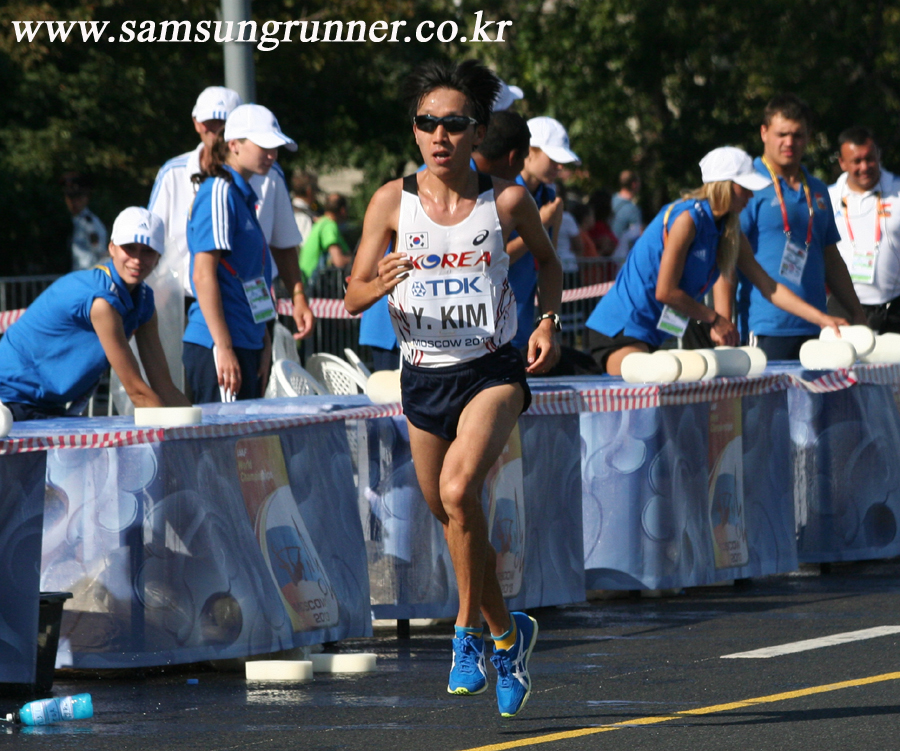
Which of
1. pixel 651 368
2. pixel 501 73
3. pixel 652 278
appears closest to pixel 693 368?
pixel 651 368

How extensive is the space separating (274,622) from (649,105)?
2660 centimetres

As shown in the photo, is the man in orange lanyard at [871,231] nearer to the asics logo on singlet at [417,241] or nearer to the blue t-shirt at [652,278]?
the blue t-shirt at [652,278]

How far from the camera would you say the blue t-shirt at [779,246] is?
10.3 meters

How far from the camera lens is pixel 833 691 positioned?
6.31m

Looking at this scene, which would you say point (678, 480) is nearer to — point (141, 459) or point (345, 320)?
point (141, 459)

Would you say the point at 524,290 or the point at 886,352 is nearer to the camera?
the point at 524,290

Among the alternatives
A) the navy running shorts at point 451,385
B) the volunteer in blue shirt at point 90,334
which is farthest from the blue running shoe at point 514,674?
the volunteer in blue shirt at point 90,334

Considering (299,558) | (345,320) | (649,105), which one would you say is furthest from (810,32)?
(299,558)

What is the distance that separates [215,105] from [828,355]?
3.44 m

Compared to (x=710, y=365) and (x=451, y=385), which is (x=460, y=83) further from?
(x=710, y=365)

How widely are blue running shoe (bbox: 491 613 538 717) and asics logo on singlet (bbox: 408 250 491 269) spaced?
1131mm

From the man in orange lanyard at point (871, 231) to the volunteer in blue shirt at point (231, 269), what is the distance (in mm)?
4234

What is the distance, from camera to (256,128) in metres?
9.29

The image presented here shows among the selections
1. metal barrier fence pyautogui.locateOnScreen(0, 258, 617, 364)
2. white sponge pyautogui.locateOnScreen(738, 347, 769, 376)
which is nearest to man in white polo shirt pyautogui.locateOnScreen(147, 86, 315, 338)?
white sponge pyautogui.locateOnScreen(738, 347, 769, 376)
